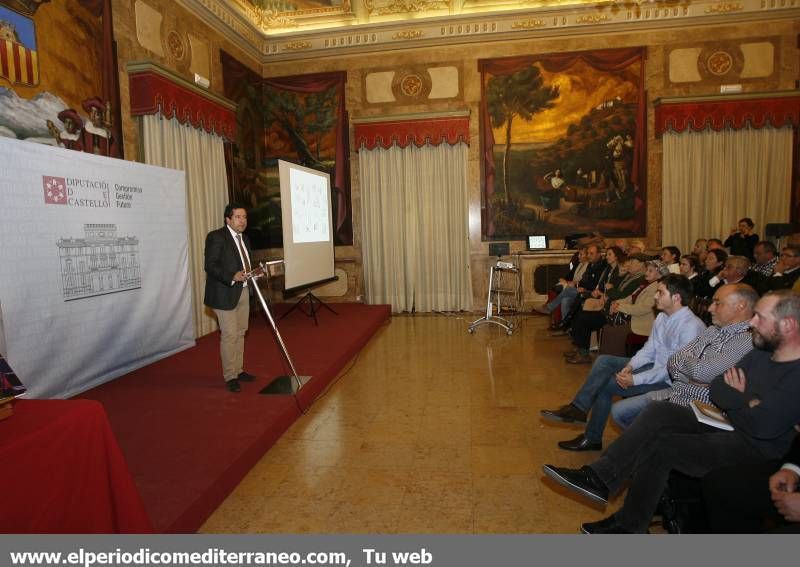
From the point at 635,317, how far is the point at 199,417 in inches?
144

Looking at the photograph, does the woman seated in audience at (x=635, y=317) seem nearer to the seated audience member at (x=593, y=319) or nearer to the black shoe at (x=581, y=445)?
the seated audience member at (x=593, y=319)

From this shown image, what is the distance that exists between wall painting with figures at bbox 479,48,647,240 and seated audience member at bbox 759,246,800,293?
13.1 feet

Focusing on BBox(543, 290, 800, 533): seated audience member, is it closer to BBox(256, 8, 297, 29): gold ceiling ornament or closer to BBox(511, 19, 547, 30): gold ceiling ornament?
BBox(511, 19, 547, 30): gold ceiling ornament

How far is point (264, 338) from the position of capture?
261 inches

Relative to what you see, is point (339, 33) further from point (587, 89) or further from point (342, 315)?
point (342, 315)

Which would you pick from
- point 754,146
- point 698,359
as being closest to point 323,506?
point 698,359

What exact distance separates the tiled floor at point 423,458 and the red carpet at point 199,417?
6.0 inches

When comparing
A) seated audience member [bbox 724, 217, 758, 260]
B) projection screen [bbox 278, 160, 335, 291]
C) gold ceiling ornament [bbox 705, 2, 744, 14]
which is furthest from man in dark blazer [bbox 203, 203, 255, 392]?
gold ceiling ornament [bbox 705, 2, 744, 14]

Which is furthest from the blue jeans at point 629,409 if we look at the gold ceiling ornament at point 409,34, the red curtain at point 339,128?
the gold ceiling ornament at point 409,34

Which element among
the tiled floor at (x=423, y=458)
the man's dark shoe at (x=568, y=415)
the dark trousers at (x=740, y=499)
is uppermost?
the dark trousers at (x=740, y=499)

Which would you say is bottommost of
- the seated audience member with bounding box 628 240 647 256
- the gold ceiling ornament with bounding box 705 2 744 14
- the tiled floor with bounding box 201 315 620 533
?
the tiled floor with bounding box 201 315 620 533

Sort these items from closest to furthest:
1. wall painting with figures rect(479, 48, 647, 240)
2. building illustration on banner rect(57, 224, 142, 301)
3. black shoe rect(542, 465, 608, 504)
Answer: black shoe rect(542, 465, 608, 504) < building illustration on banner rect(57, 224, 142, 301) < wall painting with figures rect(479, 48, 647, 240)

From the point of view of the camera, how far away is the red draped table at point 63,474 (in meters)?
1.60

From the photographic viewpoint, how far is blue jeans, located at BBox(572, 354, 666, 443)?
11.1 feet
